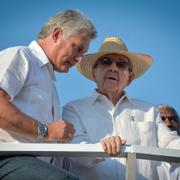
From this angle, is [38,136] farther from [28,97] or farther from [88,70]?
[88,70]

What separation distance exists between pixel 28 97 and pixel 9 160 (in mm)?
489

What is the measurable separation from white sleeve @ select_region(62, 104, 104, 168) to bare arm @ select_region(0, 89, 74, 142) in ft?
1.54

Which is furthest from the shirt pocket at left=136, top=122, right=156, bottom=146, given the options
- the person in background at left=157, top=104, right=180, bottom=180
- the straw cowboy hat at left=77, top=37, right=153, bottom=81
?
the straw cowboy hat at left=77, top=37, right=153, bottom=81

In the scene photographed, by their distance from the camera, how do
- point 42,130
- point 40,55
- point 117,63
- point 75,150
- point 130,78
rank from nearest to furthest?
point 75,150
point 42,130
point 40,55
point 117,63
point 130,78

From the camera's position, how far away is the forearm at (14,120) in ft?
8.54

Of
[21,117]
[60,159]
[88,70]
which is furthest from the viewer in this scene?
[88,70]

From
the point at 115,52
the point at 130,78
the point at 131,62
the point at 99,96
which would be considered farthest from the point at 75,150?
the point at 131,62

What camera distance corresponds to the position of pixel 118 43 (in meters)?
4.23

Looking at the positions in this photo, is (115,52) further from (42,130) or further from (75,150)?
(75,150)

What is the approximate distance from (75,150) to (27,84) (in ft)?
2.17

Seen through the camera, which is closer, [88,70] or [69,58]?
[69,58]

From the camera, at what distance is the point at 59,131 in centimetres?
273

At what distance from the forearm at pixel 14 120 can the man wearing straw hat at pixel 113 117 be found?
635 mm

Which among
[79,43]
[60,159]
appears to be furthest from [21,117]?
[79,43]
